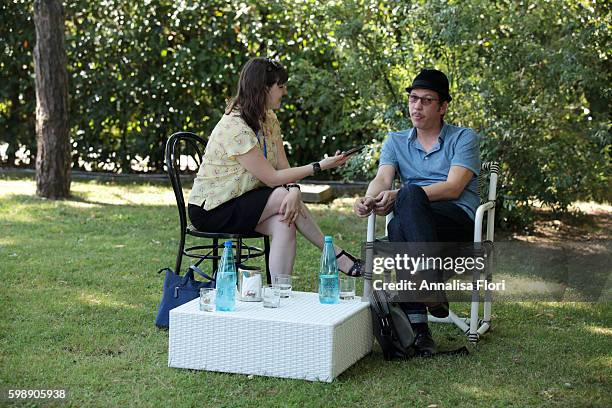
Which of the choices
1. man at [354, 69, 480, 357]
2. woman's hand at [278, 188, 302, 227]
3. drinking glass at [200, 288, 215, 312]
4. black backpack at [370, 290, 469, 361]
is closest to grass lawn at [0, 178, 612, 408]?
black backpack at [370, 290, 469, 361]

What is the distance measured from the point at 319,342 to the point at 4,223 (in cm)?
382

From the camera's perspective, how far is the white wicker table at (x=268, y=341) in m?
3.24

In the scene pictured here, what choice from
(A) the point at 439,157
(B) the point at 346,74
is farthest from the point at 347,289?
(B) the point at 346,74

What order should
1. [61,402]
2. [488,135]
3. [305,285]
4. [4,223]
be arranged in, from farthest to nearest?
[4,223] < [488,135] < [305,285] < [61,402]

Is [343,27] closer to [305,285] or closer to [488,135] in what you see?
[488,135]

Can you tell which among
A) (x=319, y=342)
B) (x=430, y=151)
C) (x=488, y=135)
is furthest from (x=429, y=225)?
(x=488, y=135)

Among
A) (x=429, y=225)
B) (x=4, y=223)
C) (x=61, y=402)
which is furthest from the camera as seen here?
(x=4, y=223)

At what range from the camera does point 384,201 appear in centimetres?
386

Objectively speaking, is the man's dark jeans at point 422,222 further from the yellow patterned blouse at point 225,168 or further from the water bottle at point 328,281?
the yellow patterned blouse at point 225,168

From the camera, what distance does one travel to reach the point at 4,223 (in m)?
6.37

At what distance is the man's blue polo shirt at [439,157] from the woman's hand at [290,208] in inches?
17.9

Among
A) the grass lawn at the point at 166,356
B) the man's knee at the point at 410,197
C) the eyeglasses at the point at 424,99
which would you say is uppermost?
the eyeglasses at the point at 424,99

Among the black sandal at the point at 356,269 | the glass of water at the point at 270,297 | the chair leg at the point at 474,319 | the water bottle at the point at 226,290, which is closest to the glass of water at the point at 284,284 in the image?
the glass of water at the point at 270,297

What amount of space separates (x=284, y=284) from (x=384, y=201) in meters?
0.58
